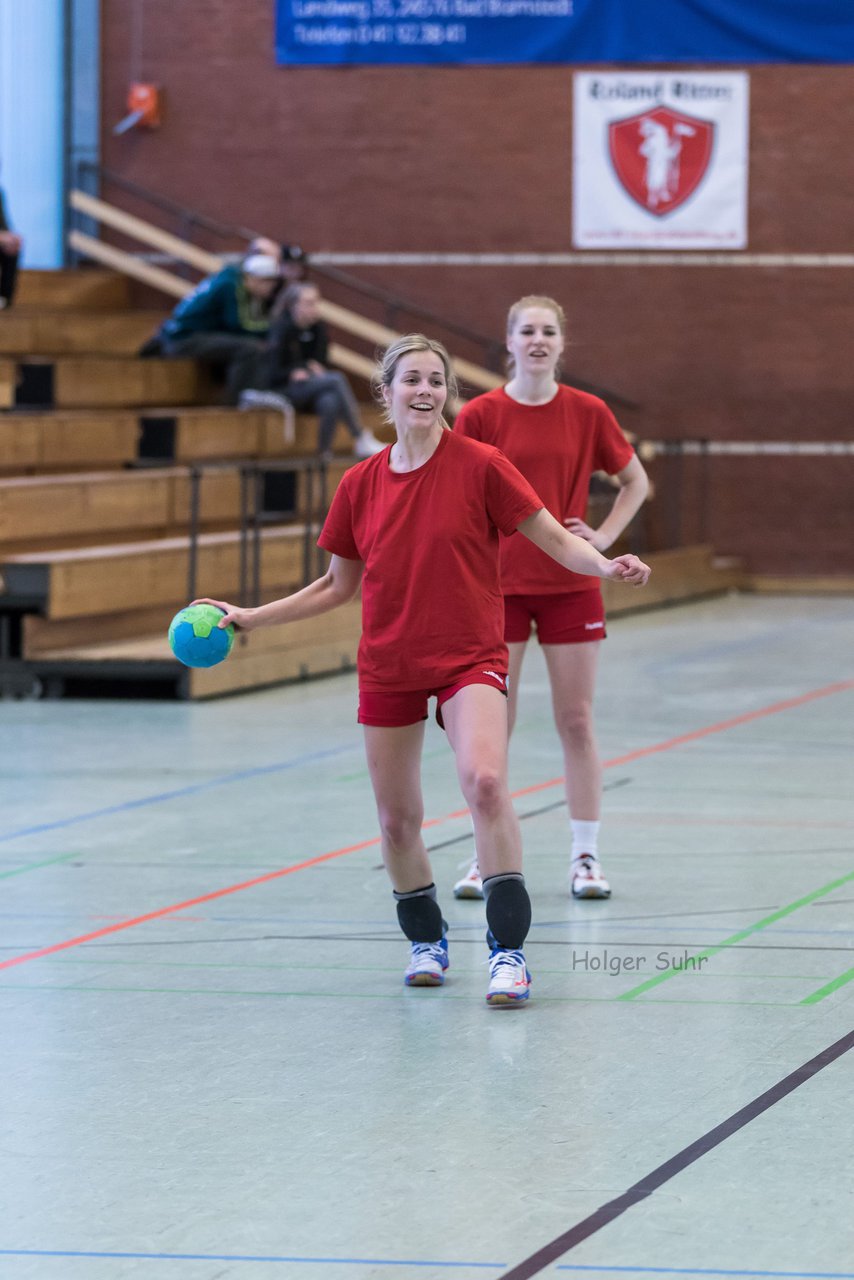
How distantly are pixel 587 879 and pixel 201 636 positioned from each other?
6.10ft

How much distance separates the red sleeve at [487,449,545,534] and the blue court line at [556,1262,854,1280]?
2.20 metres

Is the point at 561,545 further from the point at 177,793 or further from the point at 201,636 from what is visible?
the point at 177,793

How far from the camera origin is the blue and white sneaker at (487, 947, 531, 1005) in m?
5.45

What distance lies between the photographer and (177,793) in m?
9.02

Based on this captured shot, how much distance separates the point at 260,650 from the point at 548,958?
6.80 metres

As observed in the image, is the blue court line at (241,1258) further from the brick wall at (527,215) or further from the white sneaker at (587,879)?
the brick wall at (527,215)

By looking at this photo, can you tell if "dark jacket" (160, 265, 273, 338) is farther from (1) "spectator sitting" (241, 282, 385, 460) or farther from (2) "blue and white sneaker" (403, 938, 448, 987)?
(2) "blue and white sneaker" (403, 938, 448, 987)

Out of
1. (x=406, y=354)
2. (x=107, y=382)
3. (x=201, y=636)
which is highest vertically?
(x=107, y=382)

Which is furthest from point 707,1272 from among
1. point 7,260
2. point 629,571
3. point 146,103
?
point 146,103

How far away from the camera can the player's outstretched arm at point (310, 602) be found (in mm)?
5523

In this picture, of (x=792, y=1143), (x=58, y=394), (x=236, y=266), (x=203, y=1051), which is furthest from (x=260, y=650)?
(x=792, y=1143)

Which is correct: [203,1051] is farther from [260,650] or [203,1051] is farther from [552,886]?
[260,650]

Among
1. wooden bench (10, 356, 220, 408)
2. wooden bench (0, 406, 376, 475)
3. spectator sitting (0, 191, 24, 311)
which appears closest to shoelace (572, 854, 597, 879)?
wooden bench (0, 406, 376, 475)

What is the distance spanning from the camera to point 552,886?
23.1 ft
